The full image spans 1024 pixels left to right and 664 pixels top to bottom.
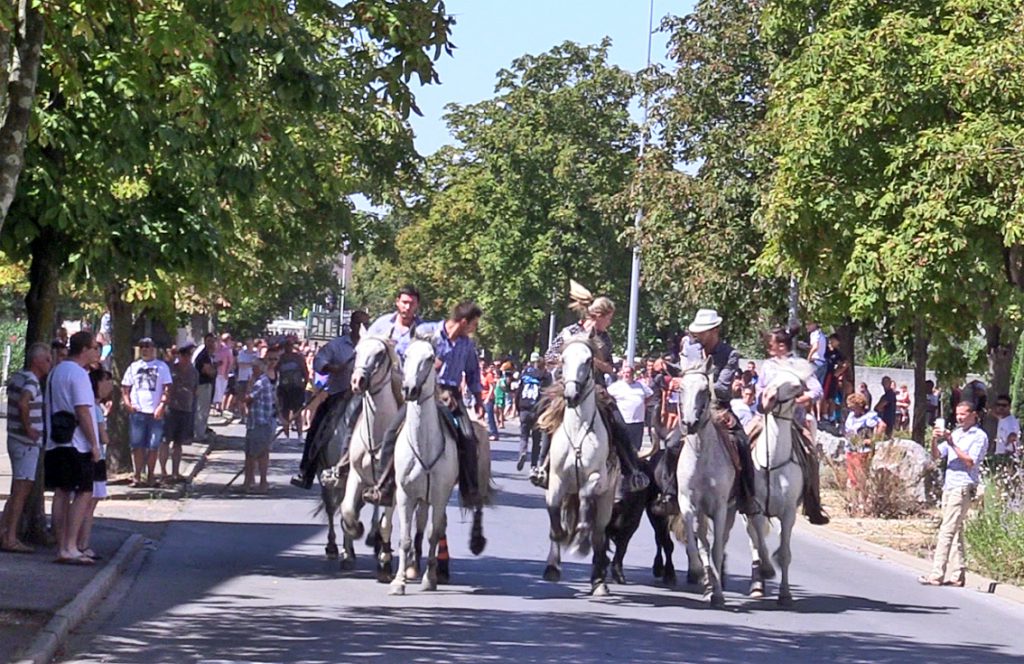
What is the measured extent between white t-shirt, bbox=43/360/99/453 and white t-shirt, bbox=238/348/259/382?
86.8 ft

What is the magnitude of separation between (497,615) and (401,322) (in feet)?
10.9

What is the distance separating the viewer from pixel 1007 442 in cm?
2259

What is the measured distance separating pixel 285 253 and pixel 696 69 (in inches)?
460

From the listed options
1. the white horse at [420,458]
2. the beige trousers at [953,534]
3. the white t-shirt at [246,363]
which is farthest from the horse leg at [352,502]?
the white t-shirt at [246,363]

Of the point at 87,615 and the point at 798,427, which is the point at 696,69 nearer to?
the point at 798,427

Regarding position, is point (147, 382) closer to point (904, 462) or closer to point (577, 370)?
point (577, 370)

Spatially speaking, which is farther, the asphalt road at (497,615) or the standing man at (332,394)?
the standing man at (332,394)

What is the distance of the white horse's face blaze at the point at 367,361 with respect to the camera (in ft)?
47.0

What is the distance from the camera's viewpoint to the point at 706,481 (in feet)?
47.1

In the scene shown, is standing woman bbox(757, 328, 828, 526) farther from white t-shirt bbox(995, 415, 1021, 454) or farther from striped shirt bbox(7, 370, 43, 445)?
white t-shirt bbox(995, 415, 1021, 454)

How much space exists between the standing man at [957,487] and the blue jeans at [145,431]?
10.4 metres

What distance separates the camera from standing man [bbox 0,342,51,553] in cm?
1527

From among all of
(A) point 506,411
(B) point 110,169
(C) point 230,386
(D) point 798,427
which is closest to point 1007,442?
(D) point 798,427

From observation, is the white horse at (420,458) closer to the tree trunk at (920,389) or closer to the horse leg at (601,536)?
the horse leg at (601,536)
